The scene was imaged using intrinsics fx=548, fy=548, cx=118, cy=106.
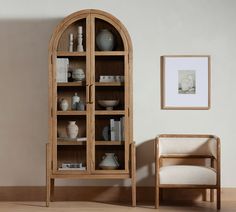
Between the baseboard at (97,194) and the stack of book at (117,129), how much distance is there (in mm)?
606

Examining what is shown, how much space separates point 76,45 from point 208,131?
5.12 feet

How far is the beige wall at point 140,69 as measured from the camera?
5445mm

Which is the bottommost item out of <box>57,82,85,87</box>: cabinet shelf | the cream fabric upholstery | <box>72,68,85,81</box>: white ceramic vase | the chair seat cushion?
the chair seat cushion

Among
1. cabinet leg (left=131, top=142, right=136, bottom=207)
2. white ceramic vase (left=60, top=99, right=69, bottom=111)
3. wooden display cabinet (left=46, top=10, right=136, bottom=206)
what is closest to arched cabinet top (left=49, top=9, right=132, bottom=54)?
wooden display cabinet (left=46, top=10, right=136, bottom=206)

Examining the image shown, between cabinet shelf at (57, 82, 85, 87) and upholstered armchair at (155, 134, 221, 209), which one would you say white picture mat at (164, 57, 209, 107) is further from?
cabinet shelf at (57, 82, 85, 87)

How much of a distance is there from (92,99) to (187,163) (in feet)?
3.83

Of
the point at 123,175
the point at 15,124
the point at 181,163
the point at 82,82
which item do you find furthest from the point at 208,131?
the point at 15,124

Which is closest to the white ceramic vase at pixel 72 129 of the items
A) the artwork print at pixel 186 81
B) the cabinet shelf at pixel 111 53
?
the cabinet shelf at pixel 111 53

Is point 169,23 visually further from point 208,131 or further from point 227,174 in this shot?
point 227,174

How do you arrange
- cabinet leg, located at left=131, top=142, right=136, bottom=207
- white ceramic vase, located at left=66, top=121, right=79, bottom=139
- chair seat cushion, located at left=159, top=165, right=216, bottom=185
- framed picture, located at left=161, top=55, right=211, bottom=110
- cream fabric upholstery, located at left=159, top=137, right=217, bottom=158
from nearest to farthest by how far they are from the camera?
chair seat cushion, located at left=159, top=165, right=216, bottom=185
cabinet leg, located at left=131, top=142, right=136, bottom=207
white ceramic vase, located at left=66, top=121, right=79, bottom=139
cream fabric upholstery, located at left=159, top=137, right=217, bottom=158
framed picture, located at left=161, top=55, right=211, bottom=110

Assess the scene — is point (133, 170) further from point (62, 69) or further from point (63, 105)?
point (62, 69)

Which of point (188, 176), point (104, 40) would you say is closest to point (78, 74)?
point (104, 40)

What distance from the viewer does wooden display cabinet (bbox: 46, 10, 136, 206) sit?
5.09m

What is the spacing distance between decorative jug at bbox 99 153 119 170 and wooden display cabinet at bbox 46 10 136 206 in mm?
32
